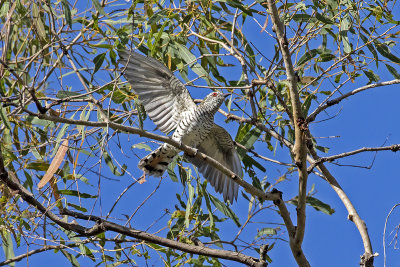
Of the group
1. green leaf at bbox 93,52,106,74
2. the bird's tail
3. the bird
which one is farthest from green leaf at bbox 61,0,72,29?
the bird's tail

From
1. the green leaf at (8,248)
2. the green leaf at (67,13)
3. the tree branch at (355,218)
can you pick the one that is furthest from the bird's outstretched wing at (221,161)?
the green leaf at (67,13)

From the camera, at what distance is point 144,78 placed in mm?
4051

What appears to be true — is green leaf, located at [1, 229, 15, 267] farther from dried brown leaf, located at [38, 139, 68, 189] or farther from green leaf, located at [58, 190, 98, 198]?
dried brown leaf, located at [38, 139, 68, 189]

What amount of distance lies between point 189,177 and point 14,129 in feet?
3.65

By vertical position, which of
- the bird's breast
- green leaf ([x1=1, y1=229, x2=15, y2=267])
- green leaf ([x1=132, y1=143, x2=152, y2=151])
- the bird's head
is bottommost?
green leaf ([x1=1, y1=229, x2=15, y2=267])

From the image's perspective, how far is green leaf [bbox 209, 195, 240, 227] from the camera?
4020 millimetres

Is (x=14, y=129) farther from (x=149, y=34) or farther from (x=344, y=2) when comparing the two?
(x=344, y=2)

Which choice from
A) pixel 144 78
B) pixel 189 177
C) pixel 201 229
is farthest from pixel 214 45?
pixel 201 229

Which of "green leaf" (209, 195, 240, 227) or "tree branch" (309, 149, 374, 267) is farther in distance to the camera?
"green leaf" (209, 195, 240, 227)

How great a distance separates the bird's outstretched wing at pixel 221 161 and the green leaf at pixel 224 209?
0.66 ft

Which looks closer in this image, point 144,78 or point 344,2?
point 344,2

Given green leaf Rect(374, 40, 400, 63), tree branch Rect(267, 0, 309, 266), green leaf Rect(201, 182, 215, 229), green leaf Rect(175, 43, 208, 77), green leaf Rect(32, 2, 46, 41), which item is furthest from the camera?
green leaf Rect(201, 182, 215, 229)

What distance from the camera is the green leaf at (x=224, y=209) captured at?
4020 millimetres

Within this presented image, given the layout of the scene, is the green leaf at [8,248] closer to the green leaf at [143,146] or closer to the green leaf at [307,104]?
the green leaf at [143,146]
